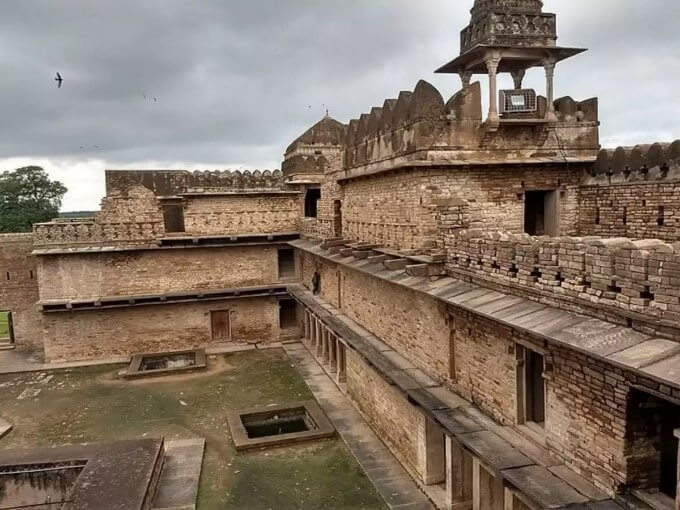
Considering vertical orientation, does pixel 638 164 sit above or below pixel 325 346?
above

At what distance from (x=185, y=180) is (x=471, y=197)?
15.4m

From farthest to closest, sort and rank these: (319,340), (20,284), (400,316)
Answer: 1. (20,284)
2. (319,340)
3. (400,316)

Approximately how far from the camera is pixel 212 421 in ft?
50.3

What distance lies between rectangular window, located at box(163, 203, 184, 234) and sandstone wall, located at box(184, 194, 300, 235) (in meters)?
2.20

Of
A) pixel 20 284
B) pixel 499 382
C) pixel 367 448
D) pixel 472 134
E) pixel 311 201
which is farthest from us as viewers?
pixel 311 201

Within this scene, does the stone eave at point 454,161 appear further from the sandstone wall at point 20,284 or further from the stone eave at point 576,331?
the sandstone wall at point 20,284

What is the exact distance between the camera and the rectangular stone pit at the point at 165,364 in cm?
1914

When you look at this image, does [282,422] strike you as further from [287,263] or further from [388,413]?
[287,263]

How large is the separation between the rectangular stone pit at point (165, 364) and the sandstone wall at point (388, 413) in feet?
21.0

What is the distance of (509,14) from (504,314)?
687 centimetres

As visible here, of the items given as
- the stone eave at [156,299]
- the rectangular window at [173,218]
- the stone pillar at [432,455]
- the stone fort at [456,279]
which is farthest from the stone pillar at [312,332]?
the stone pillar at [432,455]

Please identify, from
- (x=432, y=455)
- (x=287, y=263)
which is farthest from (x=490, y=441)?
(x=287, y=263)

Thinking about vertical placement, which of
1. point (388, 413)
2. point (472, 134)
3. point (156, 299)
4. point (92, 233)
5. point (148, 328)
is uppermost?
point (472, 134)

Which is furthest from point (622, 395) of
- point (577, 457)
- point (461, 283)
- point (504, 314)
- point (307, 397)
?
point (307, 397)
